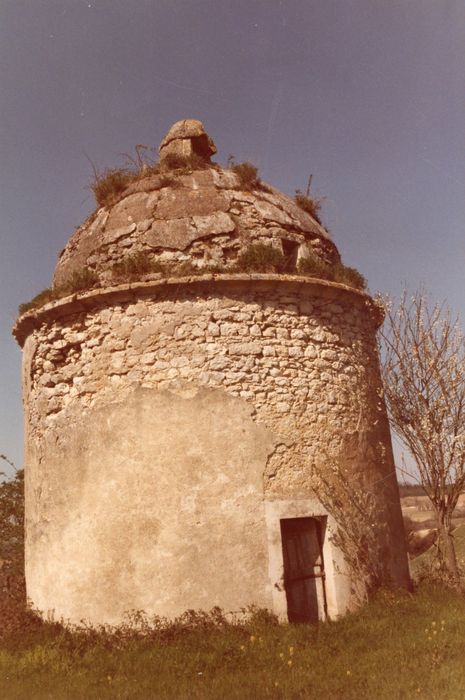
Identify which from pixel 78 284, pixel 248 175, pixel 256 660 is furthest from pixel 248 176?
pixel 256 660

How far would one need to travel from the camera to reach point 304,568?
673 centimetres

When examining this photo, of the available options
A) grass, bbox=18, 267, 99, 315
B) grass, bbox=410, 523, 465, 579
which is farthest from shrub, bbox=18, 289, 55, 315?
grass, bbox=410, 523, 465, 579

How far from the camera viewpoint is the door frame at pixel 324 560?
6.11 m

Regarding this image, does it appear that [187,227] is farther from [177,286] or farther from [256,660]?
[256,660]

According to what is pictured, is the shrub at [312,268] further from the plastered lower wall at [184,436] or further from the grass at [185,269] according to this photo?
the plastered lower wall at [184,436]

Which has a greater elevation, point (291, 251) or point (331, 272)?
point (291, 251)

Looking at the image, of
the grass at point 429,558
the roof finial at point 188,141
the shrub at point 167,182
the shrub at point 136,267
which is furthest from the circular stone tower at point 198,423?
the roof finial at point 188,141

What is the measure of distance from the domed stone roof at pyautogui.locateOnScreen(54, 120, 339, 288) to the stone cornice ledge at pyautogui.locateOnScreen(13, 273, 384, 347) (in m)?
0.30

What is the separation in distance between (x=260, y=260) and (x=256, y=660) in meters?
4.59

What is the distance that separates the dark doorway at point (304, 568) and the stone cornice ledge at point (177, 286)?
9.67 ft

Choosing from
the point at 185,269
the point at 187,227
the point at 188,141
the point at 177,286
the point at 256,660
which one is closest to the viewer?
the point at 256,660

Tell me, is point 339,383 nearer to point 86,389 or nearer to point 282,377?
point 282,377

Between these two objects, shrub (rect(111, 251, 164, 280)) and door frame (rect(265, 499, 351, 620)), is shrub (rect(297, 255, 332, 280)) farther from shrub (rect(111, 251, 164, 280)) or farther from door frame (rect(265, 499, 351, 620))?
door frame (rect(265, 499, 351, 620))

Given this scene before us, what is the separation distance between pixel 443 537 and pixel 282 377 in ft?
12.5
